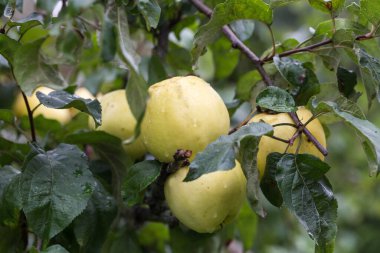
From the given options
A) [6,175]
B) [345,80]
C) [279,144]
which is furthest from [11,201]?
[345,80]

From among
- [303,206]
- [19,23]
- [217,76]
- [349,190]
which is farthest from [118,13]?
[349,190]

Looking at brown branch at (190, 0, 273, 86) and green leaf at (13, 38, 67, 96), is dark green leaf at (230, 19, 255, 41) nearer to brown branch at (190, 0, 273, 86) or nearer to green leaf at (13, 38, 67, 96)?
brown branch at (190, 0, 273, 86)

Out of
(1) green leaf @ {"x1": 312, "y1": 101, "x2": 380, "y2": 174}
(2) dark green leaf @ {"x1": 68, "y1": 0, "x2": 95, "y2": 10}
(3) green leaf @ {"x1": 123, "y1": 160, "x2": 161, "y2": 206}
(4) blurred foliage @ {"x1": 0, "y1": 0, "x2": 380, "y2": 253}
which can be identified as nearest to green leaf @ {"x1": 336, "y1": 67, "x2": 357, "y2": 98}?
(4) blurred foliage @ {"x1": 0, "y1": 0, "x2": 380, "y2": 253}

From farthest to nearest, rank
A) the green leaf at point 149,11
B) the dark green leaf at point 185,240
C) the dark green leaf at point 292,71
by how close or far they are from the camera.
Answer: the dark green leaf at point 185,240, the dark green leaf at point 292,71, the green leaf at point 149,11

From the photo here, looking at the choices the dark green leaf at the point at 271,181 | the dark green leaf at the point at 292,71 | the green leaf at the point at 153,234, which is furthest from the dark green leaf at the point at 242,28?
the green leaf at the point at 153,234

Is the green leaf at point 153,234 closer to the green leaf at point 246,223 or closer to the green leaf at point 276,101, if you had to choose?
the green leaf at point 246,223

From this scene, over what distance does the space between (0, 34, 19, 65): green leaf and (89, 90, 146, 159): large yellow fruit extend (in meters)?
0.15

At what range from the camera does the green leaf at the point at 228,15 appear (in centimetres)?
62

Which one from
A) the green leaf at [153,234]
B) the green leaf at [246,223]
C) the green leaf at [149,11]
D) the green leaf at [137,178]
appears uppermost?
the green leaf at [149,11]

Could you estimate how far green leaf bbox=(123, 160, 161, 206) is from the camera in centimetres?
61

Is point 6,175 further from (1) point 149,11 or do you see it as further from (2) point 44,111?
(2) point 44,111

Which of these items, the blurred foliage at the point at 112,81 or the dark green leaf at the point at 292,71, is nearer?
the blurred foliage at the point at 112,81

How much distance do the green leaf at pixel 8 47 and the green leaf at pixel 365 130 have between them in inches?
11.8

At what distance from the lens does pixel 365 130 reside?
0.55 metres
